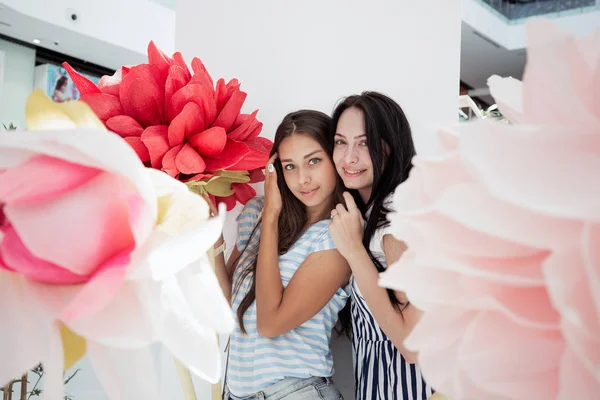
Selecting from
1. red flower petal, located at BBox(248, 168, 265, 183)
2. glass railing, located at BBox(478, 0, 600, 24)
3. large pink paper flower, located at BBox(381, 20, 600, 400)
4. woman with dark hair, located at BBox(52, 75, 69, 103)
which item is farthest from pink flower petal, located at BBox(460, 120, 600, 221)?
glass railing, located at BBox(478, 0, 600, 24)

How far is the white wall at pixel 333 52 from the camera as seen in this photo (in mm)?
1104

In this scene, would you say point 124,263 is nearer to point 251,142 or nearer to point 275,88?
point 251,142

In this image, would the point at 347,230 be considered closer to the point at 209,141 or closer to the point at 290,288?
the point at 290,288

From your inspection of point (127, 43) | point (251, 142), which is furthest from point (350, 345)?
point (127, 43)

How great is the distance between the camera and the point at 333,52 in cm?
119

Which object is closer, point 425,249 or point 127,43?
point 425,249

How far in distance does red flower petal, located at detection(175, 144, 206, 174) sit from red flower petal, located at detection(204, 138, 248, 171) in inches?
1.3

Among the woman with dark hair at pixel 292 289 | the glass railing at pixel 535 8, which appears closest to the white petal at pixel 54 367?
the woman with dark hair at pixel 292 289

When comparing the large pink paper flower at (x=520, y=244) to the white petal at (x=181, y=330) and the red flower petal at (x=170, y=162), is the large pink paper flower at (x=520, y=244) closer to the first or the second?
the white petal at (x=181, y=330)

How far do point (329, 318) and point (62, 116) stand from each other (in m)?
1.15

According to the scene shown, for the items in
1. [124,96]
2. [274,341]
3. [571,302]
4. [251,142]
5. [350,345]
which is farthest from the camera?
[350,345]

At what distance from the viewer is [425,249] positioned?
181 millimetres

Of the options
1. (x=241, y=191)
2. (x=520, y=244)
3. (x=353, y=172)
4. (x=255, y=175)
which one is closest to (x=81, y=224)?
(x=520, y=244)

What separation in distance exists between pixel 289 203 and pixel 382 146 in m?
0.37
